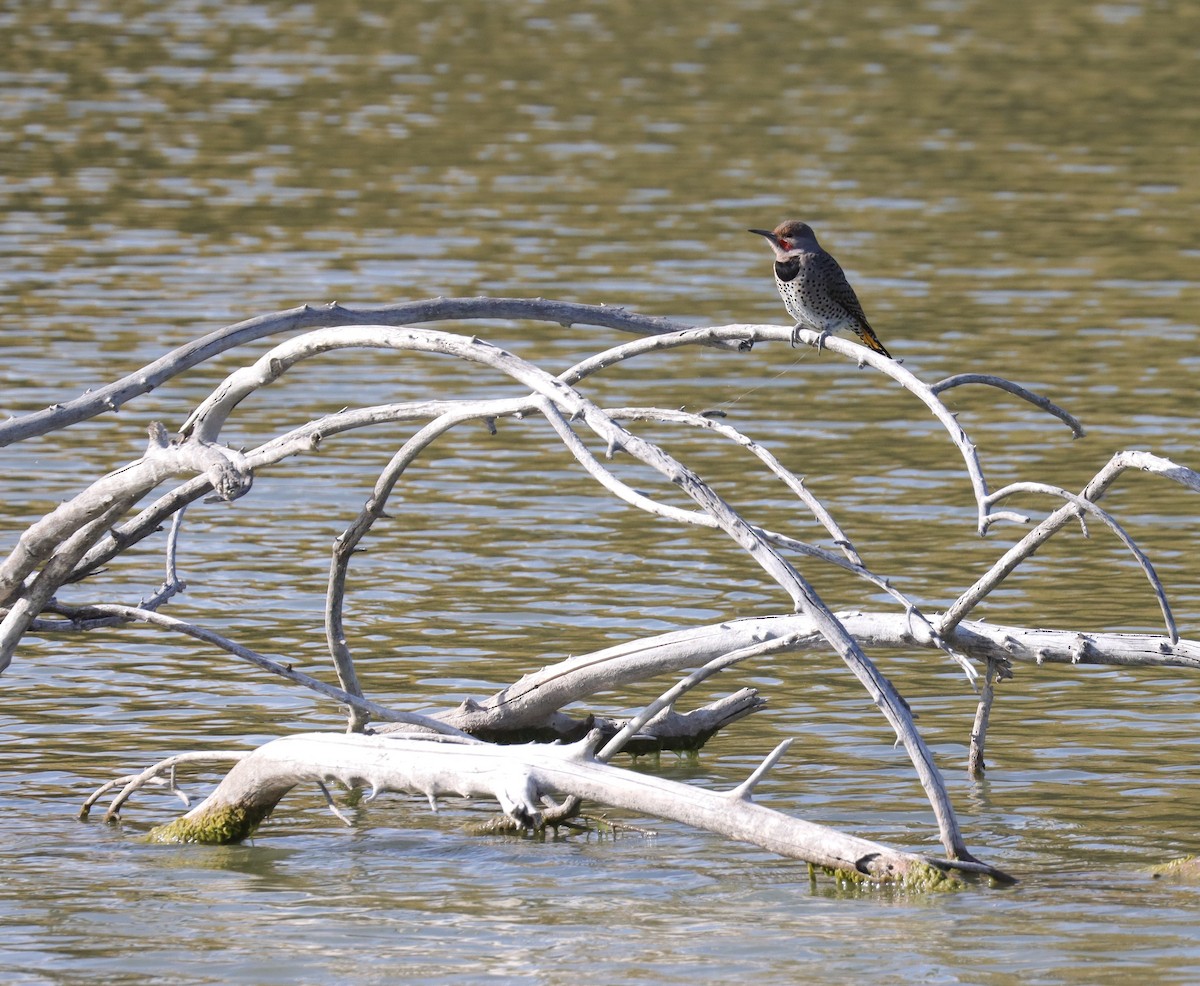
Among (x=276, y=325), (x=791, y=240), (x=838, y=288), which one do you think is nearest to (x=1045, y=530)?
(x=838, y=288)

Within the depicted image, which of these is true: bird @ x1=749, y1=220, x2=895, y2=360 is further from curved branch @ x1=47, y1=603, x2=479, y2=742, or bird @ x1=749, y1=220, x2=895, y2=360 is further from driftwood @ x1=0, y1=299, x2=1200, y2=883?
curved branch @ x1=47, y1=603, x2=479, y2=742

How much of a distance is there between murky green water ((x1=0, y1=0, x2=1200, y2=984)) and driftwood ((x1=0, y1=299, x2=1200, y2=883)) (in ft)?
1.33

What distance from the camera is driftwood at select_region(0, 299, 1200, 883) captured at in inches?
288

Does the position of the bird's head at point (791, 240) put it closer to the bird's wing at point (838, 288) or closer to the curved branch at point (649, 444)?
the bird's wing at point (838, 288)

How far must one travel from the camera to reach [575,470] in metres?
15.7

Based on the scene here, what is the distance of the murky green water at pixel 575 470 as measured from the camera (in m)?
7.89

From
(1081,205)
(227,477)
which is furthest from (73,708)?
(1081,205)

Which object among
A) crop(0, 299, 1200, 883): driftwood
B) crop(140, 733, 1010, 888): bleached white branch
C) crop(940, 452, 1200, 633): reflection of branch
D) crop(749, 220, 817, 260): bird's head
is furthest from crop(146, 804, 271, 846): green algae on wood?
crop(749, 220, 817, 260): bird's head

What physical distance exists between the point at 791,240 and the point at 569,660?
2172 mm

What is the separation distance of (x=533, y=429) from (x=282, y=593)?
4406 mm

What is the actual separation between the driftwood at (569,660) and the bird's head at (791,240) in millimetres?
1607

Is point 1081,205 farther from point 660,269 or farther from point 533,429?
point 533,429

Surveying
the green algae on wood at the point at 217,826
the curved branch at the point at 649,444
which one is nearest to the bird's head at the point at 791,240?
the curved branch at the point at 649,444

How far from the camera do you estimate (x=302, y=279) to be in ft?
67.6
